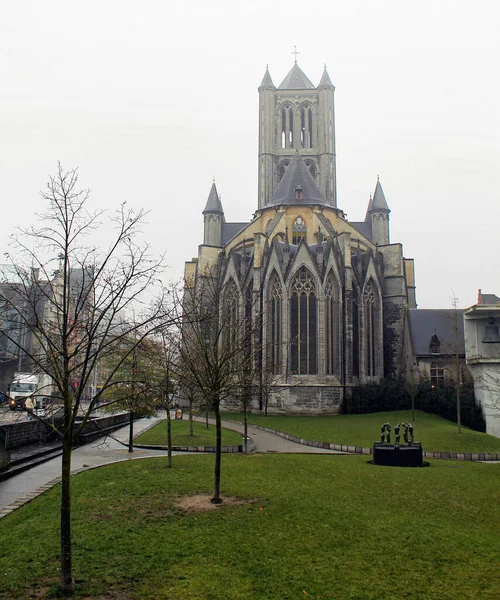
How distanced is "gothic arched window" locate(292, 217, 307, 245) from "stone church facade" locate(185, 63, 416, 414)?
0.09 meters

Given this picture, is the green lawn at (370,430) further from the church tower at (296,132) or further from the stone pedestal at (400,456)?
the church tower at (296,132)

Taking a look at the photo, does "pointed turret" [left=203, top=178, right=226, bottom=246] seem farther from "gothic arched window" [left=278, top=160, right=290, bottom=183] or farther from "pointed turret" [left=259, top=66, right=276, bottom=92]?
"pointed turret" [left=259, top=66, right=276, bottom=92]

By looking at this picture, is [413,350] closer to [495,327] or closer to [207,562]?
[495,327]

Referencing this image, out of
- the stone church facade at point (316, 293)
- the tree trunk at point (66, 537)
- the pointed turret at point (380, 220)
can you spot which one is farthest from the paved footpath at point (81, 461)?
the pointed turret at point (380, 220)

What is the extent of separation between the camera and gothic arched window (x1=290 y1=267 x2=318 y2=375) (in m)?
40.5

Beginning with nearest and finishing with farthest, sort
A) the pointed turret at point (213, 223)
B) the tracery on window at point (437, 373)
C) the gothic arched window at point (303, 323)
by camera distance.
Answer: the gothic arched window at point (303, 323) < the tracery on window at point (437, 373) < the pointed turret at point (213, 223)

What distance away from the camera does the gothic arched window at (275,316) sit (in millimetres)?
40953

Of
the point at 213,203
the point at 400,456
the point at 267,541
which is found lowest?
the point at 267,541

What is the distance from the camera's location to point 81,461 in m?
19.1

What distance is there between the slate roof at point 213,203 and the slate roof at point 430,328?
23852 millimetres

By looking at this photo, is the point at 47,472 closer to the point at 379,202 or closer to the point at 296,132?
the point at 379,202

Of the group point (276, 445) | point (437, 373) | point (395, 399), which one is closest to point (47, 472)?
point (276, 445)

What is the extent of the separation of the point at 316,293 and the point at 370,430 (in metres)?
13.7

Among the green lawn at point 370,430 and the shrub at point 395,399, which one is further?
the shrub at point 395,399
